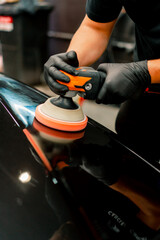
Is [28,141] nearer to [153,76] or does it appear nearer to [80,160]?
[80,160]

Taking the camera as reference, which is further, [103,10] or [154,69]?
[103,10]

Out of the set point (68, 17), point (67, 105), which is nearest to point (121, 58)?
point (68, 17)

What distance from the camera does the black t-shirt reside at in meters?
0.75

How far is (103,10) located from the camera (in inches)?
35.3

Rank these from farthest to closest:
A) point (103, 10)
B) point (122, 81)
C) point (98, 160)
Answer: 1. point (103, 10)
2. point (122, 81)
3. point (98, 160)

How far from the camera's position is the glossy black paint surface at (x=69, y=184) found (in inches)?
14.8

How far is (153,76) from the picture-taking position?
0.71 metres

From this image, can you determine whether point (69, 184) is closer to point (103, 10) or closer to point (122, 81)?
point (122, 81)

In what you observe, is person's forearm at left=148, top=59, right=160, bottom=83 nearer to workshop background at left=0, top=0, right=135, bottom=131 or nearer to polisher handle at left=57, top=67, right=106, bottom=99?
polisher handle at left=57, top=67, right=106, bottom=99

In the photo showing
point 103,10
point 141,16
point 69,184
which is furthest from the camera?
point 103,10

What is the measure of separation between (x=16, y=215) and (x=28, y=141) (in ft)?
0.70

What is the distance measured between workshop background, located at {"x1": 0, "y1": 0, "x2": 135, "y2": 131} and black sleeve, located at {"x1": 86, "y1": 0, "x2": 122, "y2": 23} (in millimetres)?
1630

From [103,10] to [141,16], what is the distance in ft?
0.62

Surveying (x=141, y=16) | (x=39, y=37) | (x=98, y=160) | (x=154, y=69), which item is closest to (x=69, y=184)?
(x=98, y=160)
